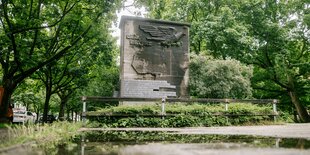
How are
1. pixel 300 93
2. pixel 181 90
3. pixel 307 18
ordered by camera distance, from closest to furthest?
pixel 181 90
pixel 307 18
pixel 300 93

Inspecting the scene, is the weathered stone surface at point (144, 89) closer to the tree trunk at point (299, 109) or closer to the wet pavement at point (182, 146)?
the wet pavement at point (182, 146)

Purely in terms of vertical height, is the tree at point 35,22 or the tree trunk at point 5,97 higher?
the tree at point 35,22

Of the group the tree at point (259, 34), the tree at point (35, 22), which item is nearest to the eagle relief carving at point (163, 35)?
the tree at point (35, 22)

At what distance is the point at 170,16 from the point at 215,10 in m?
5.07

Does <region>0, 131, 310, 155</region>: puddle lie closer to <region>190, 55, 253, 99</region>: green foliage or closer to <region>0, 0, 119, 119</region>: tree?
<region>0, 0, 119, 119</region>: tree

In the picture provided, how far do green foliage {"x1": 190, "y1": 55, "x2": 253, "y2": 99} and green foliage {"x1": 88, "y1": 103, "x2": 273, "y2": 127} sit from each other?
5.40 metres

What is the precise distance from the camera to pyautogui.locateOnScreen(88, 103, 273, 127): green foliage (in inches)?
570

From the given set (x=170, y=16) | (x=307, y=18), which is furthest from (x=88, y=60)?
(x=307, y=18)

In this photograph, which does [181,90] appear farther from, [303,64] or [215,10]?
[303,64]

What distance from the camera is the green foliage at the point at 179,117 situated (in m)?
14.5

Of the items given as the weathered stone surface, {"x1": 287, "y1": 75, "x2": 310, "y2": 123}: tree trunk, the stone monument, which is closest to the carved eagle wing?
the stone monument

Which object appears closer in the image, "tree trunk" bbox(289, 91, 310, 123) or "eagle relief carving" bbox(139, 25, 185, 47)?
"eagle relief carving" bbox(139, 25, 185, 47)

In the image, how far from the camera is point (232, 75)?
909 inches

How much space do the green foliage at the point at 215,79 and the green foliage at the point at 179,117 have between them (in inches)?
213
